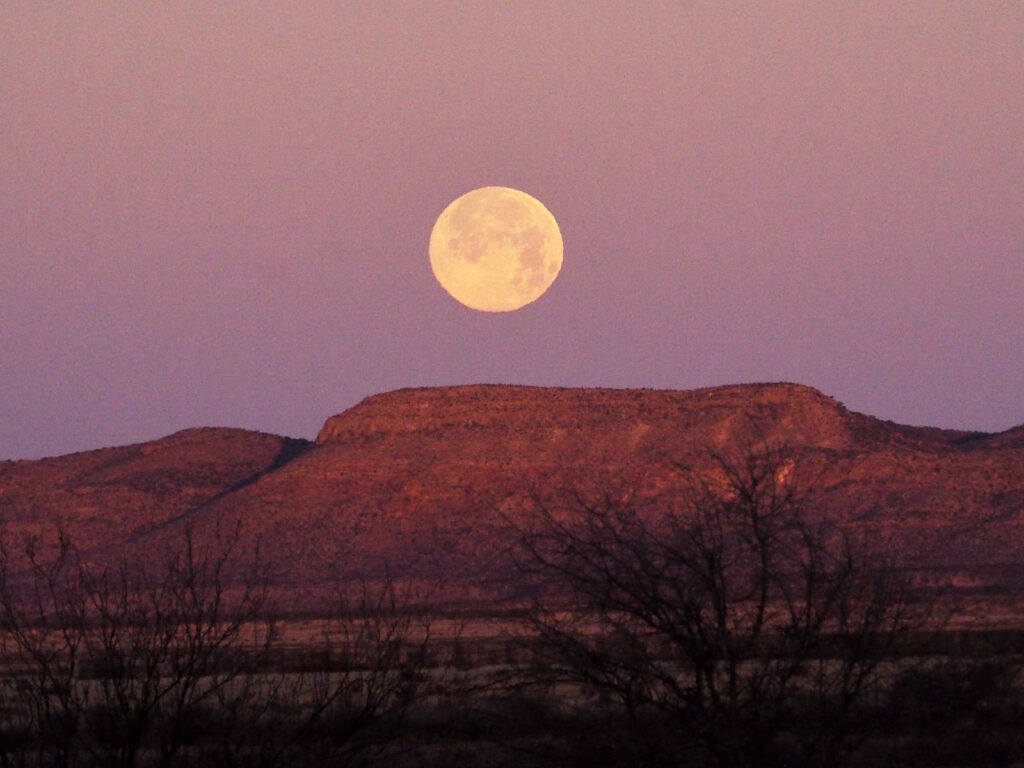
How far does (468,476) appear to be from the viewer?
85.4 metres

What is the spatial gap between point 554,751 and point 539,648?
4.37 ft

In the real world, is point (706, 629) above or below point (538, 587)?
below

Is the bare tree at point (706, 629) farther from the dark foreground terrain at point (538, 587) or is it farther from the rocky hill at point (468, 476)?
the rocky hill at point (468, 476)

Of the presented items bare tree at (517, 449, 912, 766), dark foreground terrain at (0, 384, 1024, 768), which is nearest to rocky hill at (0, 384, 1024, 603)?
dark foreground terrain at (0, 384, 1024, 768)

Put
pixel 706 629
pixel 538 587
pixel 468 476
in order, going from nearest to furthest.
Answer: pixel 706 629 → pixel 538 587 → pixel 468 476

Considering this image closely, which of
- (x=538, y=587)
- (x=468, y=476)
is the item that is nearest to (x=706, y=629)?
(x=538, y=587)

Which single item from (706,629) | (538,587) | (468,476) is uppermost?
(538,587)

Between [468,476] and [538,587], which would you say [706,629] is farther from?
[468,476]

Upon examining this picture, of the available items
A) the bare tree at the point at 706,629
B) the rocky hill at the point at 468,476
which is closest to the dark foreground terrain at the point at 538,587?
the bare tree at the point at 706,629

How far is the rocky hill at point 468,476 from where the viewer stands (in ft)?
245

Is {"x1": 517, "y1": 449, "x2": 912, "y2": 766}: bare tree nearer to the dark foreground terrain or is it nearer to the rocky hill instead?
the dark foreground terrain

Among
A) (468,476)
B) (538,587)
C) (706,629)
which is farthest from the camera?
(468,476)

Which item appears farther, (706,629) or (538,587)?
(538,587)

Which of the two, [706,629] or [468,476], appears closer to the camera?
[706,629]
